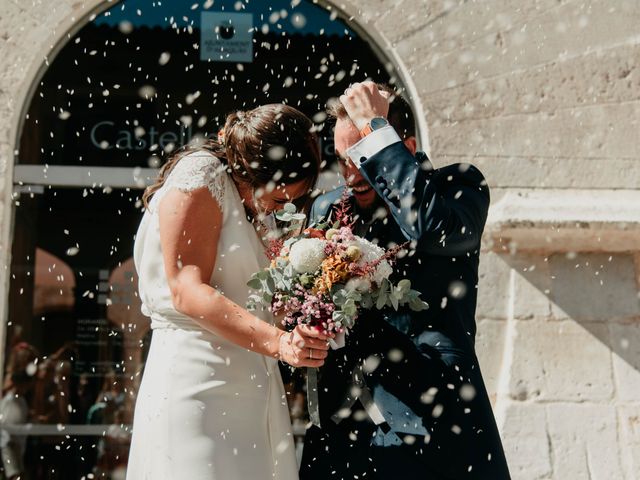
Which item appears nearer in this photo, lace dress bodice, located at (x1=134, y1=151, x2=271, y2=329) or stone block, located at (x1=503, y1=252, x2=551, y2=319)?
lace dress bodice, located at (x1=134, y1=151, x2=271, y2=329)

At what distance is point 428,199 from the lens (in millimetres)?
2244

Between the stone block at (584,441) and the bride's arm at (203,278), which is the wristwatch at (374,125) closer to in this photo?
the bride's arm at (203,278)

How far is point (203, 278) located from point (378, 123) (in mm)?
644

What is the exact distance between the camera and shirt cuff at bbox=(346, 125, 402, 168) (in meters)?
2.33

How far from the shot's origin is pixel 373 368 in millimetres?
2361

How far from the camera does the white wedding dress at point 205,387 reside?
2.36 m

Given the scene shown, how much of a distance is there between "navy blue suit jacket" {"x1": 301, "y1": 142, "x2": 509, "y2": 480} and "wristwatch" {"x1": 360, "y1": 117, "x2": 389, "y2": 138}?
84 mm

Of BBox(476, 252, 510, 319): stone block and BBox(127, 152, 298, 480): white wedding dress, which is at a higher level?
BBox(476, 252, 510, 319): stone block

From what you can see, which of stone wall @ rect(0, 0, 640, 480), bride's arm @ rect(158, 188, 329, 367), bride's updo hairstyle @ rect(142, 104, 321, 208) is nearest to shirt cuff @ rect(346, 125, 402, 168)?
bride's updo hairstyle @ rect(142, 104, 321, 208)

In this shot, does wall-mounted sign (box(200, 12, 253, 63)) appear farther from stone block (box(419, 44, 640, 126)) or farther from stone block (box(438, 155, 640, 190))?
stone block (box(438, 155, 640, 190))

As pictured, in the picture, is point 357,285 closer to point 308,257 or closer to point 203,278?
point 308,257

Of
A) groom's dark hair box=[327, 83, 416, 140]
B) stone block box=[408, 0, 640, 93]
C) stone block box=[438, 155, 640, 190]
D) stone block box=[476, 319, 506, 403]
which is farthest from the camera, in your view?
stone block box=[408, 0, 640, 93]

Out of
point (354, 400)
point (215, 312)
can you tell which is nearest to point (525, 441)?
point (354, 400)

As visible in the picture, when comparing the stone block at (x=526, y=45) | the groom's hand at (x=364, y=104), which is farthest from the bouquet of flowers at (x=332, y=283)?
the stone block at (x=526, y=45)
